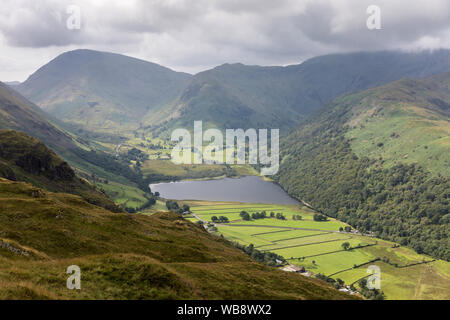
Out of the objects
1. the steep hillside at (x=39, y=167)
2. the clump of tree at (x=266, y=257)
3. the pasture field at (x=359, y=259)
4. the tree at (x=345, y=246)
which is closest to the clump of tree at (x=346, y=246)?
the tree at (x=345, y=246)

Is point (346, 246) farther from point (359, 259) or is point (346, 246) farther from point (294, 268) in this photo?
point (294, 268)

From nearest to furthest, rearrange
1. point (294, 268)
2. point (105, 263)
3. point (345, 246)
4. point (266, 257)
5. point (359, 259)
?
point (105, 263)
point (294, 268)
point (266, 257)
point (359, 259)
point (345, 246)

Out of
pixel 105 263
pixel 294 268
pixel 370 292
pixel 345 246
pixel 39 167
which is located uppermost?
pixel 39 167

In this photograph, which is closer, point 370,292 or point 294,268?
point 370,292

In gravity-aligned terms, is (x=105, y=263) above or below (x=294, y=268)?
above

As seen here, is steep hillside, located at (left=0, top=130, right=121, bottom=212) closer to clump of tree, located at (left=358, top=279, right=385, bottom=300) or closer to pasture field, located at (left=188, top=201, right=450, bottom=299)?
A: pasture field, located at (left=188, top=201, right=450, bottom=299)

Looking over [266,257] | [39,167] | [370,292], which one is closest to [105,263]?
[39,167]

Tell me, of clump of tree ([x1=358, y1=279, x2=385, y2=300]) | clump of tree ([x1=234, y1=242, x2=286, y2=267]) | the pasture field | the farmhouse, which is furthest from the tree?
the farmhouse
